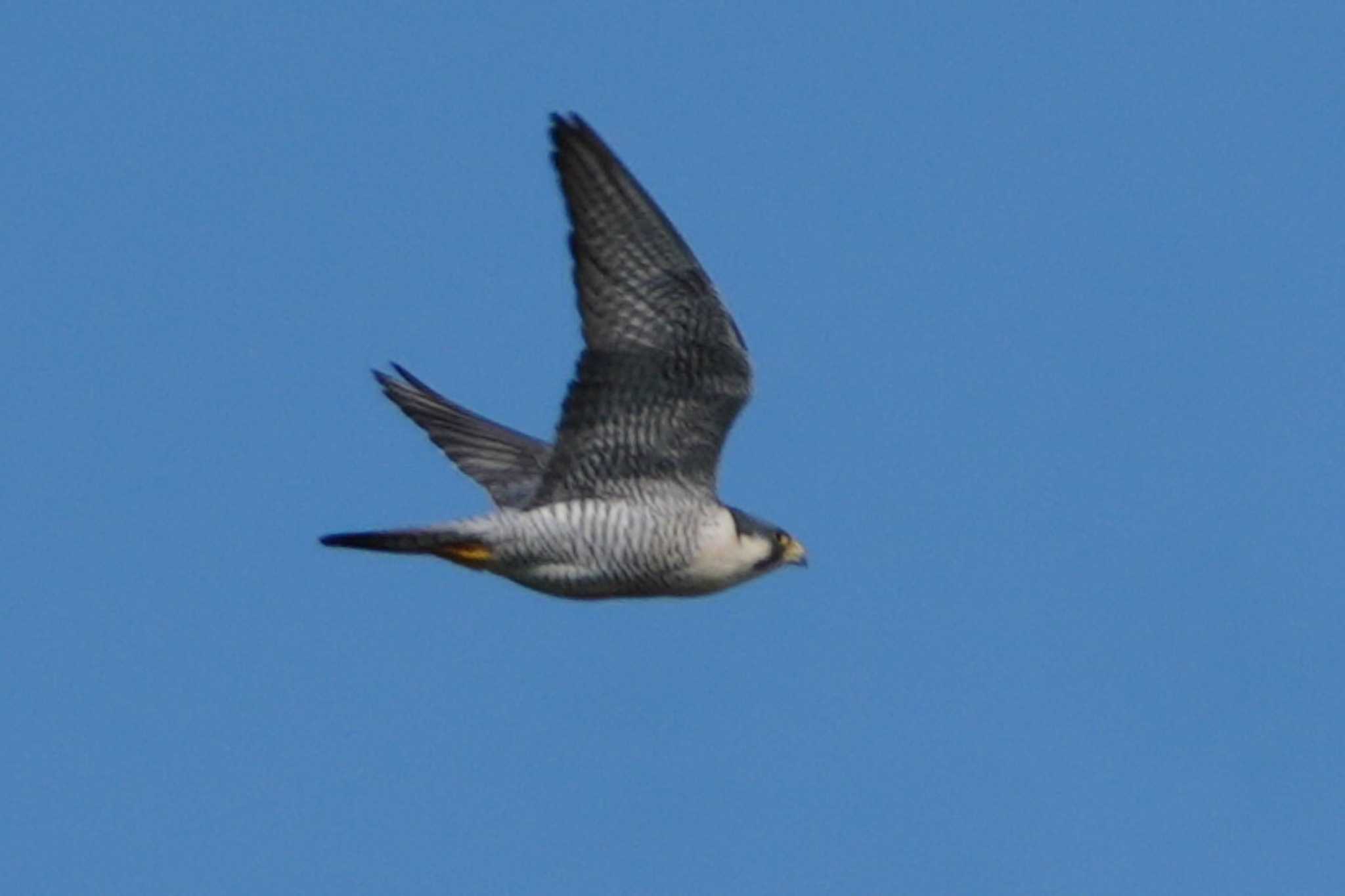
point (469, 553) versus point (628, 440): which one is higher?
point (628, 440)

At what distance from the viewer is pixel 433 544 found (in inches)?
585

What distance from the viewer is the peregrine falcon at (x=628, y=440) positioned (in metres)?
14.2

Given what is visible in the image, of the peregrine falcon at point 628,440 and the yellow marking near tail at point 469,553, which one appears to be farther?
the yellow marking near tail at point 469,553

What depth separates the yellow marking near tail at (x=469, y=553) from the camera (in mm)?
14898

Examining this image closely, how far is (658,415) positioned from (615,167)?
4.18 ft

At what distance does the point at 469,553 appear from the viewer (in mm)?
14914

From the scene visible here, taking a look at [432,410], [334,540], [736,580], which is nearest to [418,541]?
[334,540]

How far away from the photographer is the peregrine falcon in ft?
46.6

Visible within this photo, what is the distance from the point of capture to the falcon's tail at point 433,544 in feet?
48.0

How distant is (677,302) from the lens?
564 inches

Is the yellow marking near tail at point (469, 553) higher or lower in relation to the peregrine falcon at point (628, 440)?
lower

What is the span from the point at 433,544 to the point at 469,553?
170 mm

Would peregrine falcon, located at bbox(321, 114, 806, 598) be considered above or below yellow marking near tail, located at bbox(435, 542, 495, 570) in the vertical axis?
above

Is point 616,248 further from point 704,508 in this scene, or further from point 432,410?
point 432,410
